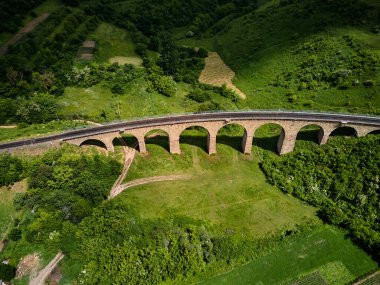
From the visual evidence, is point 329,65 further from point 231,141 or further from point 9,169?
point 9,169

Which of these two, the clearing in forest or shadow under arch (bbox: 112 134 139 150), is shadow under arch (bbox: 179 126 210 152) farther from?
the clearing in forest

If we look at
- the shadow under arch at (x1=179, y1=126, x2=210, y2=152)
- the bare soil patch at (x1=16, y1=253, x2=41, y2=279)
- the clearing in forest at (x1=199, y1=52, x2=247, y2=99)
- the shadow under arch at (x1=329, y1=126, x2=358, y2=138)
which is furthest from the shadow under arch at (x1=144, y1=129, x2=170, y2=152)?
the shadow under arch at (x1=329, y1=126, x2=358, y2=138)

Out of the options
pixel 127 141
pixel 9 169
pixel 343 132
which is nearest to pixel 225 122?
pixel 127 141

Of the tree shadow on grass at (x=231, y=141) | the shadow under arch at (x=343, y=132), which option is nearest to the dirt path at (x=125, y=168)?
the tree shadow on grass at (x=231, y=141)

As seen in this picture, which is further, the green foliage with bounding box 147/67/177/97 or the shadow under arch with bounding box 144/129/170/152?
the green foliage with bounding box 147/67/177/97

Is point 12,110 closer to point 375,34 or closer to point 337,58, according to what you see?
point 337,58

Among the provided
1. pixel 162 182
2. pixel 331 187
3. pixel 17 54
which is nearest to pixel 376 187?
pixel 331 187
